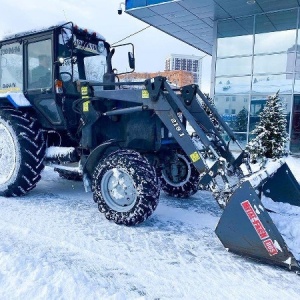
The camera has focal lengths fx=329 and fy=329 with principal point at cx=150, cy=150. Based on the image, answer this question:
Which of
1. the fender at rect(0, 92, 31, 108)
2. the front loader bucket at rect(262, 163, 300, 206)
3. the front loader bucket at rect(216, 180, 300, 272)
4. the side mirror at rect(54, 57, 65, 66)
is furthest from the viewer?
the fender at rect(0, 92, 31, 108)

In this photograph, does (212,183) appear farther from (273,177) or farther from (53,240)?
(53,240)

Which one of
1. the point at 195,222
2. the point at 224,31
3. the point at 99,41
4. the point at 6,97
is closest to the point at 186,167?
the point at 195,222

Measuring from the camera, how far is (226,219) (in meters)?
3.07

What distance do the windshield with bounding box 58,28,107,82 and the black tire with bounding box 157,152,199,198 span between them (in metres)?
1.97

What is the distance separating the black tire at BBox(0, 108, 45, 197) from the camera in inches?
193

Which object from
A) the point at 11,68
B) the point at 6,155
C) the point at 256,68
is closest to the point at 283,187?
the point at 6,155

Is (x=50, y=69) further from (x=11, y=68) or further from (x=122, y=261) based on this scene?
(x=122, y=261)

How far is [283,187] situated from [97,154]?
2.40 m

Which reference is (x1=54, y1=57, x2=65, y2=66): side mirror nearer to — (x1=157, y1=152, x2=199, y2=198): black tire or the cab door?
the cab door

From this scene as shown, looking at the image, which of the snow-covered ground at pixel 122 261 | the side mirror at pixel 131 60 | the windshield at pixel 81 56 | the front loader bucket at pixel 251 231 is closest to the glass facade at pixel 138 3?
the windshield at pixel 81 56

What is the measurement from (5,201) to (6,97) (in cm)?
166

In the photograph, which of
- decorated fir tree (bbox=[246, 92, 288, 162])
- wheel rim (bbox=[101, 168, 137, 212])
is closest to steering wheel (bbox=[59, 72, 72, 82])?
wheel rim (bbox=[101, 168, 137, 212])

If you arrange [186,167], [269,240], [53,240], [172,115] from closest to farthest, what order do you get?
1. [269,240]
2. [53,240]
3. [172,115]
4. [186,167]

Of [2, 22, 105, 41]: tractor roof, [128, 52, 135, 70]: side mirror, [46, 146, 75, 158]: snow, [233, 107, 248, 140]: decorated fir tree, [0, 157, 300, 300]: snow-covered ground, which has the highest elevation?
[2, 22, 105, 41]: tractor roof
